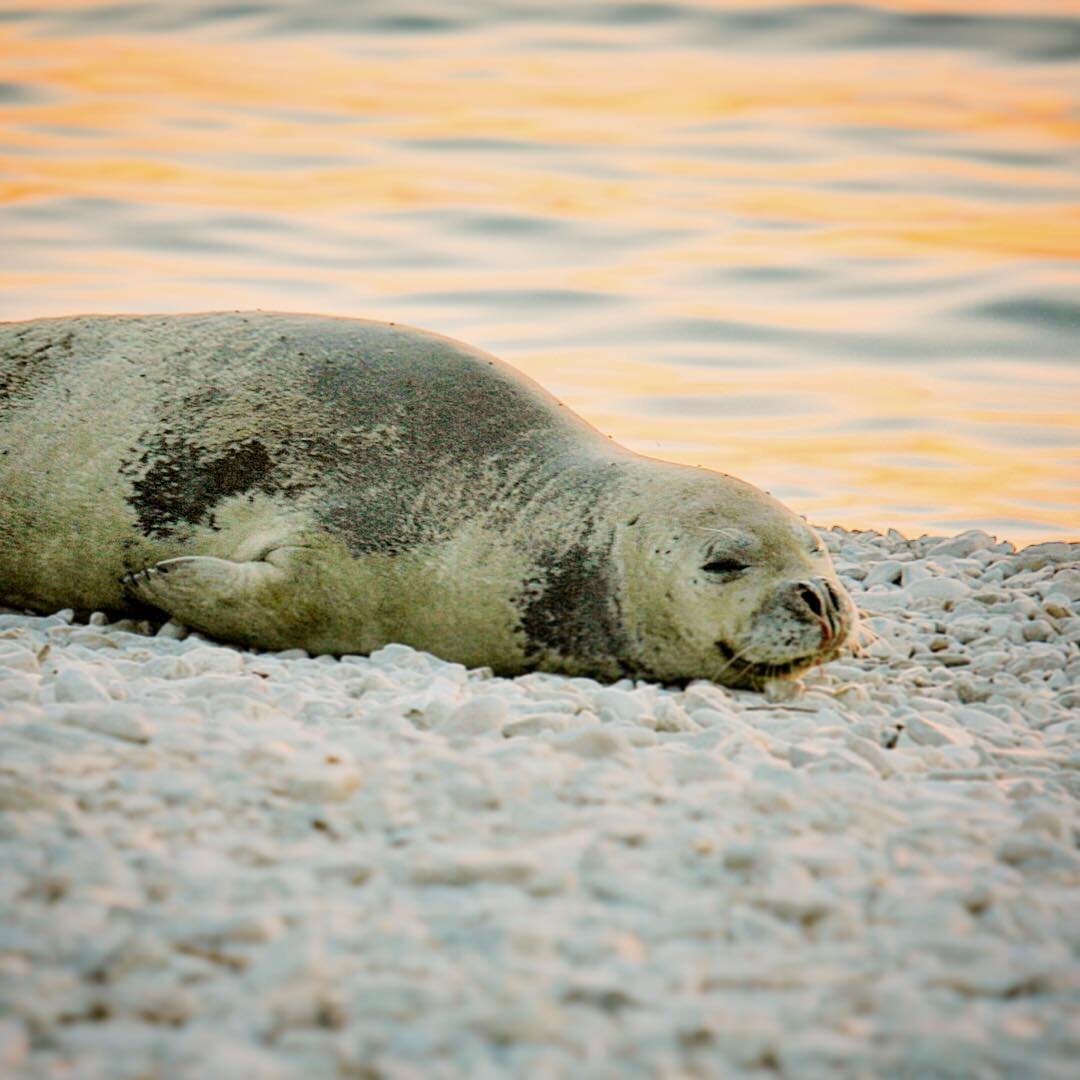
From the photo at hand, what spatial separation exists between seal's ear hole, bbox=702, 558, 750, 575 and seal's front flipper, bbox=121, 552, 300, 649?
4.79 ft

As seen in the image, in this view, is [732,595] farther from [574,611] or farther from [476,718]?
[476,718]

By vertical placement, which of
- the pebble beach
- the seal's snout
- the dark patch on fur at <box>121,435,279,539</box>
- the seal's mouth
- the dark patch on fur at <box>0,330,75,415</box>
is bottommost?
the seal's mouth

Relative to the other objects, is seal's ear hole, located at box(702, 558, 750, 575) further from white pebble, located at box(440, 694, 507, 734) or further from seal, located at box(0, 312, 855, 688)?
white pebble, located at box(440, 694, 507, 734)

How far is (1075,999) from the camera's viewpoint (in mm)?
2389

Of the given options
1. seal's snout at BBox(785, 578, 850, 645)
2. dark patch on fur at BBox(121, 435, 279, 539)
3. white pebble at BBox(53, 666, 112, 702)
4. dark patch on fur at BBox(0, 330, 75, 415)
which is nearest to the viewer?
white pebble at BBox(53, 666, 112, 702)

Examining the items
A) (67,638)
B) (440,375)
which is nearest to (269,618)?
(67,638)

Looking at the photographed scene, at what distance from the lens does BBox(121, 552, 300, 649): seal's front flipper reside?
482cm

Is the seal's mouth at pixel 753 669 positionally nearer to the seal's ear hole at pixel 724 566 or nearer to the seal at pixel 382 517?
the seal at pixel 382 517

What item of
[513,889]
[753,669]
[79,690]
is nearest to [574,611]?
[753,669]

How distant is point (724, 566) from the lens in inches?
186

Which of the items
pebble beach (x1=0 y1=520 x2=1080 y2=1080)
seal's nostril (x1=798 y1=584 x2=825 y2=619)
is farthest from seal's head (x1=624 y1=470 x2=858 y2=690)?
pebble beach (x1=0 y1=520 x2=1080 y2=1080)

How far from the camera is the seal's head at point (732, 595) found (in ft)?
15.0

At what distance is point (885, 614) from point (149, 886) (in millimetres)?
4117

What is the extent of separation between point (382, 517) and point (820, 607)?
62.5 inches
